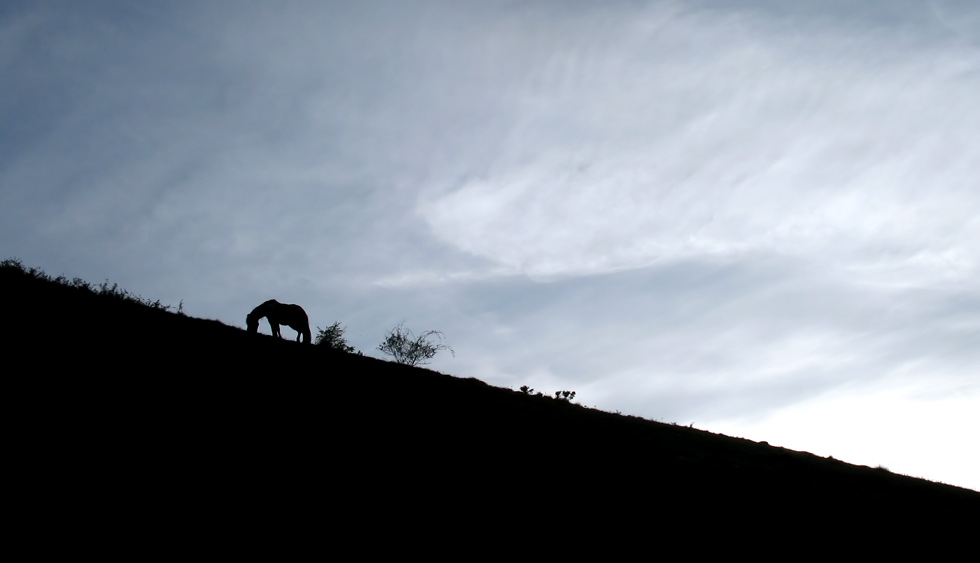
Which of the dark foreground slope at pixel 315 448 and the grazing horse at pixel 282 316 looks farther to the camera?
the grazing horse at pixel 282 316

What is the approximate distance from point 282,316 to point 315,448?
532 inches

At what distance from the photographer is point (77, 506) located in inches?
412

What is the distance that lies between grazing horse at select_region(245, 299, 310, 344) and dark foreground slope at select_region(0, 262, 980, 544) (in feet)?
3.11

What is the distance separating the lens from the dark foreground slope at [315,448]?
1226 cm

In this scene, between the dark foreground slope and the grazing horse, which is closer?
the dark foreground slope

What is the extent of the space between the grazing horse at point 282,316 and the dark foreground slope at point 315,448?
0.95 metres

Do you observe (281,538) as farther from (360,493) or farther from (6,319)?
(6,319)

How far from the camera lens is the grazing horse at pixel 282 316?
27484 mm

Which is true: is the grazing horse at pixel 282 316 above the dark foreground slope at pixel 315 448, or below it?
above

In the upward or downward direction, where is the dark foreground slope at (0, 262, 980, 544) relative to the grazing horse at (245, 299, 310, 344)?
downward

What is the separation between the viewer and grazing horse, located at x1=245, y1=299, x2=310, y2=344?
2748 centimetres

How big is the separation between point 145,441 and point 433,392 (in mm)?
13704

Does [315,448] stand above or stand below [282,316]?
below

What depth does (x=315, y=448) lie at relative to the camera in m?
15.8
